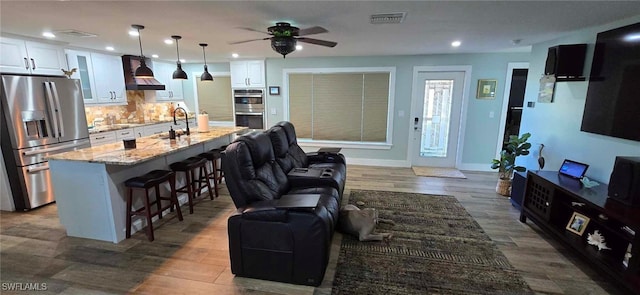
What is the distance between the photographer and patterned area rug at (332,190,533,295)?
7.28 feet

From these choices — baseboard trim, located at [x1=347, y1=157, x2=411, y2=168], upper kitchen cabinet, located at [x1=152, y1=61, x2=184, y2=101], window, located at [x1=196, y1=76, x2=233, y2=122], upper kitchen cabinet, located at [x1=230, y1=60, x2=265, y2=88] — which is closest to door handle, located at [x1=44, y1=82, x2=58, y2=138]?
upper kitchen cabinet, located at [x1=152, y1=61, x2=184, y2=101]

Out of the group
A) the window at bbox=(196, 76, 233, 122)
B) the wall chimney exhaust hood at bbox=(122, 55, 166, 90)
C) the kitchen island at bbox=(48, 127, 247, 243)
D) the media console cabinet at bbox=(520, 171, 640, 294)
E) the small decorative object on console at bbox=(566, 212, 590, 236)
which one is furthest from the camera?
the window at bbox=(196, 76, 233, 122)

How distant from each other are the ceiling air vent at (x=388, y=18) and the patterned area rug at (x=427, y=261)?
7.29 feet

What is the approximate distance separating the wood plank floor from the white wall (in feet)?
2.94

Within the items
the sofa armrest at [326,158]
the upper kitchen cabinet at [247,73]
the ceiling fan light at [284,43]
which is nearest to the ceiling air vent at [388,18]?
the ceiling fan light at [284,43]

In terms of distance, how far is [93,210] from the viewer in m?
2.83

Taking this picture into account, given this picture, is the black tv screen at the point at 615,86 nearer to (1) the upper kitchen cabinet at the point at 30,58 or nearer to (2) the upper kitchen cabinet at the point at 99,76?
(1) the upper kitchen cabinet at the point at 30,58

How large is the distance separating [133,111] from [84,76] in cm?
140

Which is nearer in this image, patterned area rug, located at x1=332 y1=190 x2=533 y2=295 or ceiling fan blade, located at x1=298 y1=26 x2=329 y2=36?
patterned area rug, located at x1=332 y1=190 x2=533 y2=295

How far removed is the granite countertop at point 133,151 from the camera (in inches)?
103

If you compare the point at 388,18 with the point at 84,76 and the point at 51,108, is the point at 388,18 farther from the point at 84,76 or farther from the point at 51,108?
the point at 84,76

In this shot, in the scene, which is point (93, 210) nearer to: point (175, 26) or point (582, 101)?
point (175, 26)

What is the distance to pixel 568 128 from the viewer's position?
330 cm

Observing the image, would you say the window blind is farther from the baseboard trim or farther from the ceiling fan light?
the ceiling fan light
